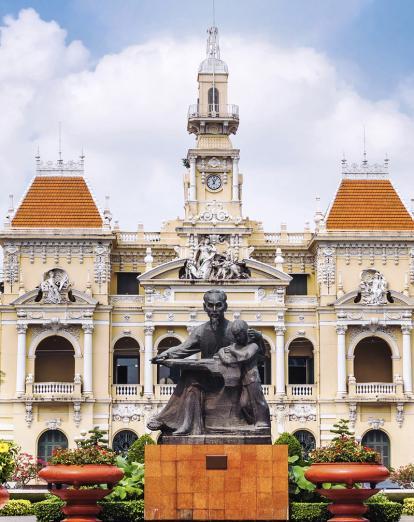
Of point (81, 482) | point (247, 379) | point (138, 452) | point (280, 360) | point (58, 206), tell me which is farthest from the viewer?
point (58, 206)

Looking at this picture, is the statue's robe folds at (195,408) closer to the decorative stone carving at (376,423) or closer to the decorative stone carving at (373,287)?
the decorative stone carving at (376,423)

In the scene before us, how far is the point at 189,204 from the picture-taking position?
65625 millimetres

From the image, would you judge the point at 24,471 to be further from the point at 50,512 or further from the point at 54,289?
the point at 50,512

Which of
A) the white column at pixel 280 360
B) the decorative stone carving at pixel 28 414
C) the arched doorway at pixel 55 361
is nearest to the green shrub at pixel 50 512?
the decorative stone carving at pixel 28 414

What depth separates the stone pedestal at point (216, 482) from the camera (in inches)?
949

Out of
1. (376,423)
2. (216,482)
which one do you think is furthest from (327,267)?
(216,482)

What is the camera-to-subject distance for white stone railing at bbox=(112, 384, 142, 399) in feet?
207

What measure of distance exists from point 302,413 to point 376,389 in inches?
163

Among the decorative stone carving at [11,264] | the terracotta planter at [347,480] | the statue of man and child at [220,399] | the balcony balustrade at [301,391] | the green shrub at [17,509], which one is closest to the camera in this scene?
the statue of man and child at [220,399]

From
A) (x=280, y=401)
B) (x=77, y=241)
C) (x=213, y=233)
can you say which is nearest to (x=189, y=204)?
(x=213, y=233)

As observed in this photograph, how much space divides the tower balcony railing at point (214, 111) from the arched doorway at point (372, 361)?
1479 cm

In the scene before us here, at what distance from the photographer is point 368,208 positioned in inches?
2635

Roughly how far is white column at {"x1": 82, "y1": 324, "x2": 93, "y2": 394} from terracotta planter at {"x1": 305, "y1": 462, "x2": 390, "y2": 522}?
37.7m

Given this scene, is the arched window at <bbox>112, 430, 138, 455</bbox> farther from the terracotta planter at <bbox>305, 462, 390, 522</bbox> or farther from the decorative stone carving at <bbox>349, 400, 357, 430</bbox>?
the terracotta planter at <bbox>305, 462, 390, 522</bbox>
